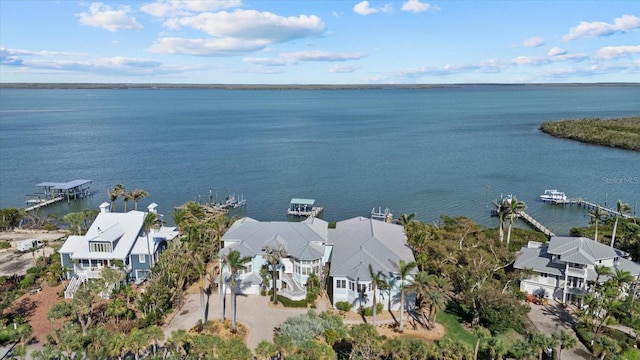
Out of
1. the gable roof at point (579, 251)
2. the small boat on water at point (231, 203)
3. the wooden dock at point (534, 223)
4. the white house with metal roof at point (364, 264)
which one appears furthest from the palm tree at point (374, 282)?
the small boat on water at point (231, 203)

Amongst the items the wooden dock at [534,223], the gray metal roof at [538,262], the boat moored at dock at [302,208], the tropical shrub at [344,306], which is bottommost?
the tropical shrub at [344,306]

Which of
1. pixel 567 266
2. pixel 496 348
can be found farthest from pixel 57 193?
pixel 567 266

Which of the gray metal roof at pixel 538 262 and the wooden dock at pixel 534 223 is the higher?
the gray metal roof at pixel 538 262

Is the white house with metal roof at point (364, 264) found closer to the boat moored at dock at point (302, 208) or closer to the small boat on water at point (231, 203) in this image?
the boat moored at dock at point (302, 208)

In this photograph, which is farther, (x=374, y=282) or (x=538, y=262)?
(x=538, y=262)

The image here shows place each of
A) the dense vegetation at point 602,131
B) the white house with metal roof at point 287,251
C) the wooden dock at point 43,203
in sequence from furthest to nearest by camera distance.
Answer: the dense vegetation at point 602,131 → the wooden dock at point 43,203 → the white house with metal roof at point 287,251

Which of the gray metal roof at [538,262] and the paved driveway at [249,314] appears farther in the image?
the gray metal roof at [538,262]

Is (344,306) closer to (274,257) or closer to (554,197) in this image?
(274,257)
